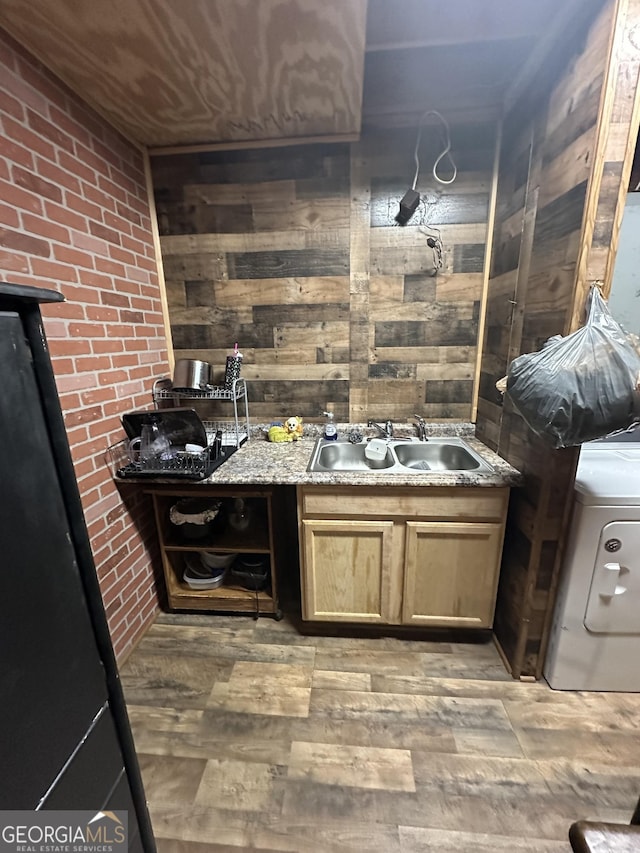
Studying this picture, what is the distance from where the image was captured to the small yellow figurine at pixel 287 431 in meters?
2.03

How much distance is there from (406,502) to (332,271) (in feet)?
4.36

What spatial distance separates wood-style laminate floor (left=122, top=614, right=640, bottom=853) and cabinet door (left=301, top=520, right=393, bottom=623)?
19cm

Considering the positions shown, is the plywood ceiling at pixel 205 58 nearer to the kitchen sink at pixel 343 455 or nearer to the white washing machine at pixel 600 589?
the kitchen sink at pixel 343 455

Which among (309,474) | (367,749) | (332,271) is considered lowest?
(367,749)

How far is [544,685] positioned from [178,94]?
3002mm

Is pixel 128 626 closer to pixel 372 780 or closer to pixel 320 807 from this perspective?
pixel 320 807

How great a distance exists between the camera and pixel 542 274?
4.45 feet

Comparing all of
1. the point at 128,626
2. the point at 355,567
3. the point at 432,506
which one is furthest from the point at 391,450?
the point at 128,626

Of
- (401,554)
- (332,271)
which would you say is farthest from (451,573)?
(332,271)

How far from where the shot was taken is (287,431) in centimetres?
206

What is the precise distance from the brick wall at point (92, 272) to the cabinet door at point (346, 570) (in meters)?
0.89

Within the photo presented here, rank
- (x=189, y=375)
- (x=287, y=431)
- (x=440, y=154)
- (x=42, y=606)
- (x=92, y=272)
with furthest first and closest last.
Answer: (x=287, y=431) < (x=189, y=375) < (x=440, y=154) < (x=92, y=272) < (x=42, y=606)

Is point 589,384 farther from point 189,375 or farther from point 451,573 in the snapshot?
point 189,375

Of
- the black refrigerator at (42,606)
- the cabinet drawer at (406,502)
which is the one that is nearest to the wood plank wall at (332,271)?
the cabinet drawer at (406,502)
